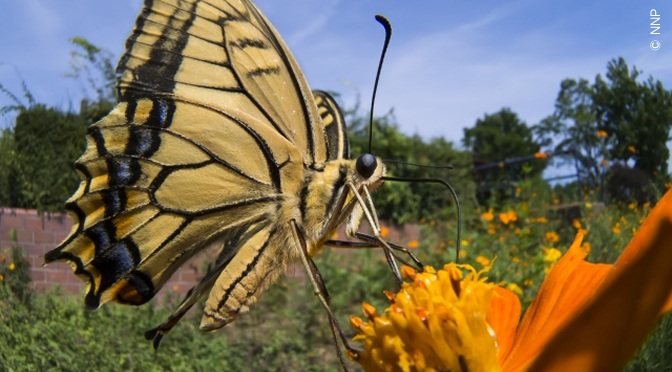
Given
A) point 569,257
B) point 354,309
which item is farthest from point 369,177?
point 354,309

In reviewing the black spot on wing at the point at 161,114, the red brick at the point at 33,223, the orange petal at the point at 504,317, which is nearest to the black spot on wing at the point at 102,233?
the black spot on wing at the point at 161,114

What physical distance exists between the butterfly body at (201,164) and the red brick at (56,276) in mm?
2990

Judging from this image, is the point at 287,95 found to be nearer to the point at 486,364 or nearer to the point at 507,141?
the point at 486,364

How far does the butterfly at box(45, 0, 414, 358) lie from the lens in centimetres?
144

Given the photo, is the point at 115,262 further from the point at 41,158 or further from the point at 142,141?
the point at 41,158

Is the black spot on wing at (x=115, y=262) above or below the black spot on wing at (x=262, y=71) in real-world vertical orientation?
below

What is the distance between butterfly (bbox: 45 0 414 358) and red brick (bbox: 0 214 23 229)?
299cm

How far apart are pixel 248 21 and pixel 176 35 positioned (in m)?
0.24

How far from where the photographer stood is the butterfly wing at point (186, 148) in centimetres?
157

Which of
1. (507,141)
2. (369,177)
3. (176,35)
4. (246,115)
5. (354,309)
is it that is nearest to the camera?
(369,177)

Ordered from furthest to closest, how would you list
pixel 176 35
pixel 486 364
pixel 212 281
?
pixel 176 35 → pixel 212 281 → pixel 486 364

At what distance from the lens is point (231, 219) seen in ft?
5.10

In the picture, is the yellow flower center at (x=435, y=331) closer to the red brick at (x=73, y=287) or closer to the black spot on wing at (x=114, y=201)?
the black spot on wing at (x=114, y=201)

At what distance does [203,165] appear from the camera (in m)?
1.67
